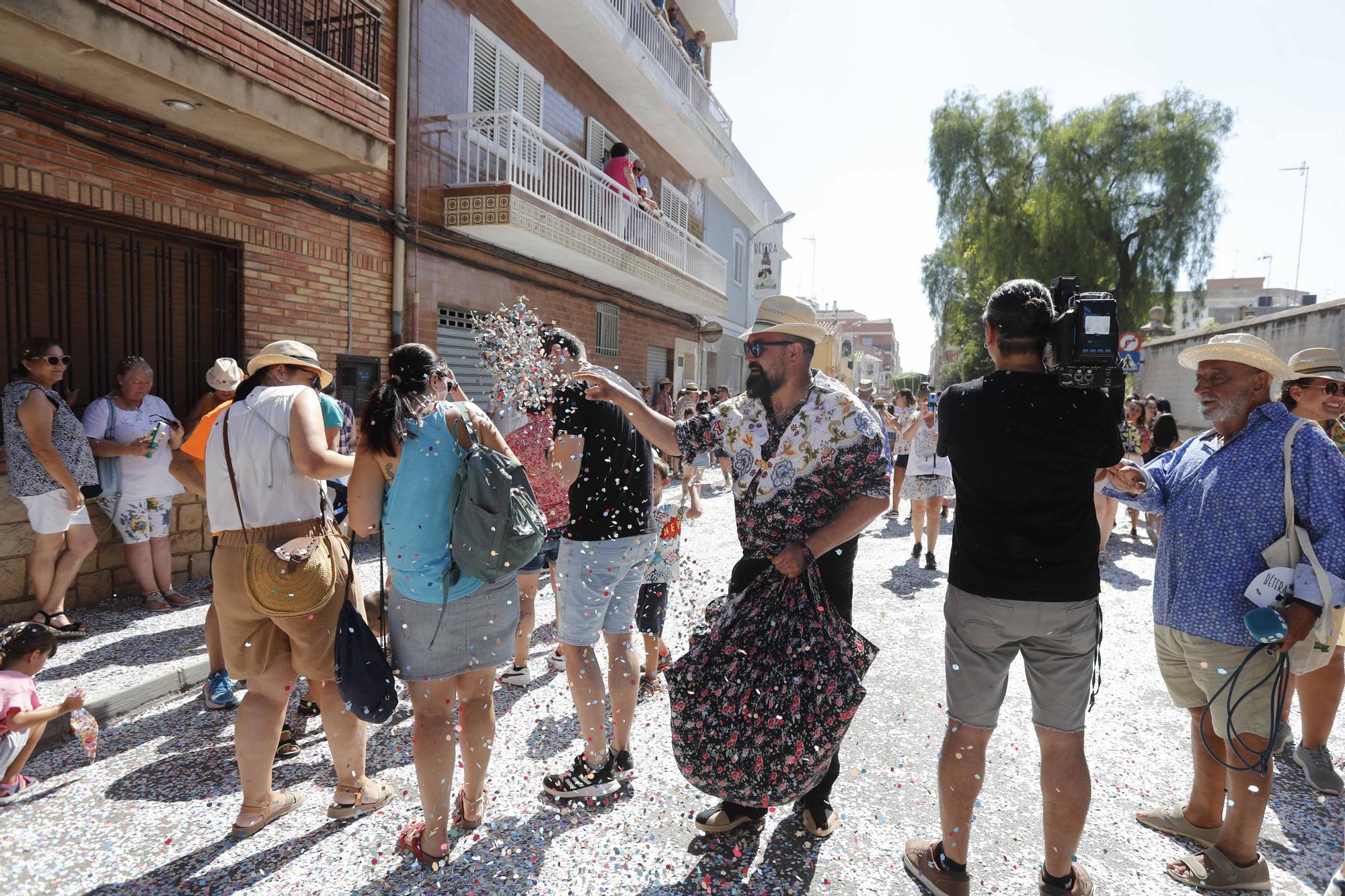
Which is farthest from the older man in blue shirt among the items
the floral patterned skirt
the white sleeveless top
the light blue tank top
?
the floral patterned skirt

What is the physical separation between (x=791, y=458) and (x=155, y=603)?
203 inches

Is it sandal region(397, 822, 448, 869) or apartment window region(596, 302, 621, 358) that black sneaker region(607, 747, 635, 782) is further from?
apartment window region(596, 302, 621, 358)

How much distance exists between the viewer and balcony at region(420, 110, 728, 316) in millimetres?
9133

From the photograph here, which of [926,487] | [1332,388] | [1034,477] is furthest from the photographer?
[926,487]

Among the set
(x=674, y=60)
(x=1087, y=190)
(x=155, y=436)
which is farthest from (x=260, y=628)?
(x=1087, y=190)

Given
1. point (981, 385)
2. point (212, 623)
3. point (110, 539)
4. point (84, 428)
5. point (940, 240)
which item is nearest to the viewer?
point (981, 385)

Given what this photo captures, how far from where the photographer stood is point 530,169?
9.82 m

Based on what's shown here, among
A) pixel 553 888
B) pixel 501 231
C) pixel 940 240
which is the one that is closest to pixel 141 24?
pixel 501 231

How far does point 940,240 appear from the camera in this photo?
25.0 meters

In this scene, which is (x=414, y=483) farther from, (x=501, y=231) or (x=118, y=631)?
(x=501, y=231)

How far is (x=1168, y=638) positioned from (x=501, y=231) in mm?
8639

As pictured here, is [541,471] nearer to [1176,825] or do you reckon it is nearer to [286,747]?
[286,747]

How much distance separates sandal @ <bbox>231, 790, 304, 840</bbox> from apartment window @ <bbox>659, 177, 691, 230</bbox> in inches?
601

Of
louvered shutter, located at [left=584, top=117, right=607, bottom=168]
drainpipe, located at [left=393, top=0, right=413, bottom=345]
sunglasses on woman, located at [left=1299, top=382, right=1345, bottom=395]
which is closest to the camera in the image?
sunglasses on woman, located at [left=1299, top=382, right=1345, bottom=395]
